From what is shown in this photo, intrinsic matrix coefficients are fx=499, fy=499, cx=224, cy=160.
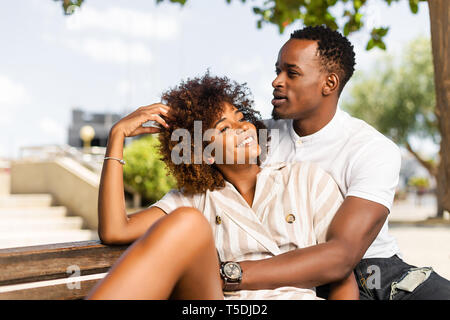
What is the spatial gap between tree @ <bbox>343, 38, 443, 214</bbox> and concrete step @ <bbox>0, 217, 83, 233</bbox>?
1406cm

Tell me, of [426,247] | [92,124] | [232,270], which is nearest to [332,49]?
[232,270]

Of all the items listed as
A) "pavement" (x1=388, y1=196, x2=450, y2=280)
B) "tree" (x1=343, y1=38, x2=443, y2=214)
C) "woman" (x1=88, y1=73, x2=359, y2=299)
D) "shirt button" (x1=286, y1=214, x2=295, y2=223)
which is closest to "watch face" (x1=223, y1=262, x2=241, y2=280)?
"woman" (x1=88, y1=73, x2=359, y2=299)

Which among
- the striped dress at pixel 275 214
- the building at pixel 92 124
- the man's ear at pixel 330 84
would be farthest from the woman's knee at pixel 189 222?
the building at pixel 92 124

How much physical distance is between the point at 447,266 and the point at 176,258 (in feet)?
19.0

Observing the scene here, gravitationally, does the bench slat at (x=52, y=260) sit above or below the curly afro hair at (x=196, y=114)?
Answer: below

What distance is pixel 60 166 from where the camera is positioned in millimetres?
12336

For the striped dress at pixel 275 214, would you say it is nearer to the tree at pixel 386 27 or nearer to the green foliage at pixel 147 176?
the tree at pixel 386 27

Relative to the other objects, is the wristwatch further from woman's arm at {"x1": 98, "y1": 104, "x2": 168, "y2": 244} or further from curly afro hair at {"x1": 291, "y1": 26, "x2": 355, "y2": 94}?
curly afro hair at {"x1": 291, "y1": 26, "x2": 355, "y2": 94}

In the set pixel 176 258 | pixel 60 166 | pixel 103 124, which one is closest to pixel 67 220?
pixel 60 166

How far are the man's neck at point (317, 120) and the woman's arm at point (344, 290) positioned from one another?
0.85 metres

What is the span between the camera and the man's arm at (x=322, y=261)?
1.98m

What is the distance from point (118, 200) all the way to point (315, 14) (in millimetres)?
4160

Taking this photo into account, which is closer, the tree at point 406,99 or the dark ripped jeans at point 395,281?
the dark ripped jeans at point 395,281

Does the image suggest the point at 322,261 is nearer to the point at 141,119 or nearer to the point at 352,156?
the point at 352,156
